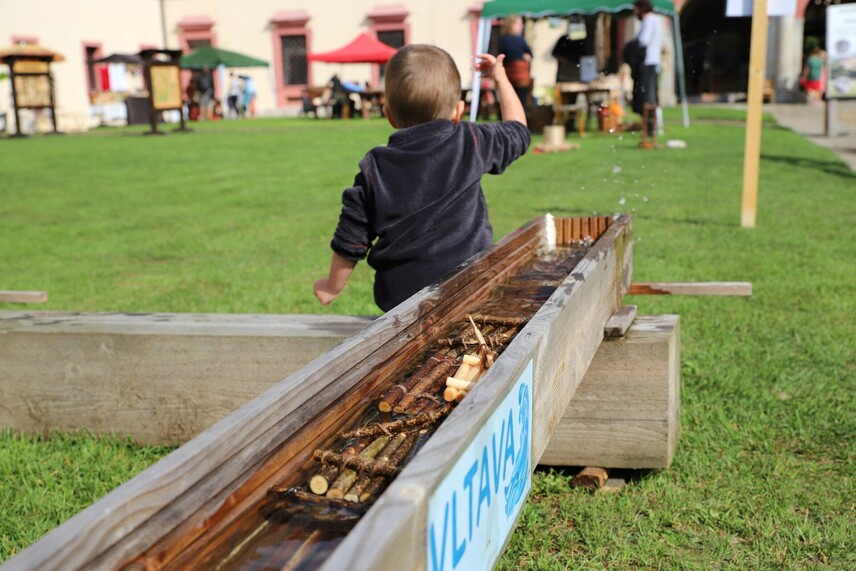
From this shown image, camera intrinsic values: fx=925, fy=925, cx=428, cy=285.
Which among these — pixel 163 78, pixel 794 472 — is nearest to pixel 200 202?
pixel 794 472

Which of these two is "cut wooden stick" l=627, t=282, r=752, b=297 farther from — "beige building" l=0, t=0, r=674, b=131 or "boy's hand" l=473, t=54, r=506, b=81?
"beige building" l=0, t=0, r=674, b=131

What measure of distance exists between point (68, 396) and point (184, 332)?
543 mm

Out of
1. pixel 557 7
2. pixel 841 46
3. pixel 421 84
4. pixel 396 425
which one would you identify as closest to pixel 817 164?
pixel 841 46

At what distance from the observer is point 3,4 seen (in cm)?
2966

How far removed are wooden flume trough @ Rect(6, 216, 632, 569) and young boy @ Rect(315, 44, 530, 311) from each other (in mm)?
500

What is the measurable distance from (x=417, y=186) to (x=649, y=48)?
41.1ft

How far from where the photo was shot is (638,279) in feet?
18.7

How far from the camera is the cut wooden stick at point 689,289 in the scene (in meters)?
3.70

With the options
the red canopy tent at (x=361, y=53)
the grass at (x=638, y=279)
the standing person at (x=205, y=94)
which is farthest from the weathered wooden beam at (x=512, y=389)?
the standing person at (x=205, y=94)

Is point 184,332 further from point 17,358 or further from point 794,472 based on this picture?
point 794,472

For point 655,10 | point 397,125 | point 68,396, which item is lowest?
point 68,396

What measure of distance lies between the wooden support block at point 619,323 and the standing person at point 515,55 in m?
11.5

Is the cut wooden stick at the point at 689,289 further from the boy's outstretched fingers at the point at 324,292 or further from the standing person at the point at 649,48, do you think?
the standing person at the point at 649,48

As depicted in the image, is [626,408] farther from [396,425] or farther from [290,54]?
[290,54]
